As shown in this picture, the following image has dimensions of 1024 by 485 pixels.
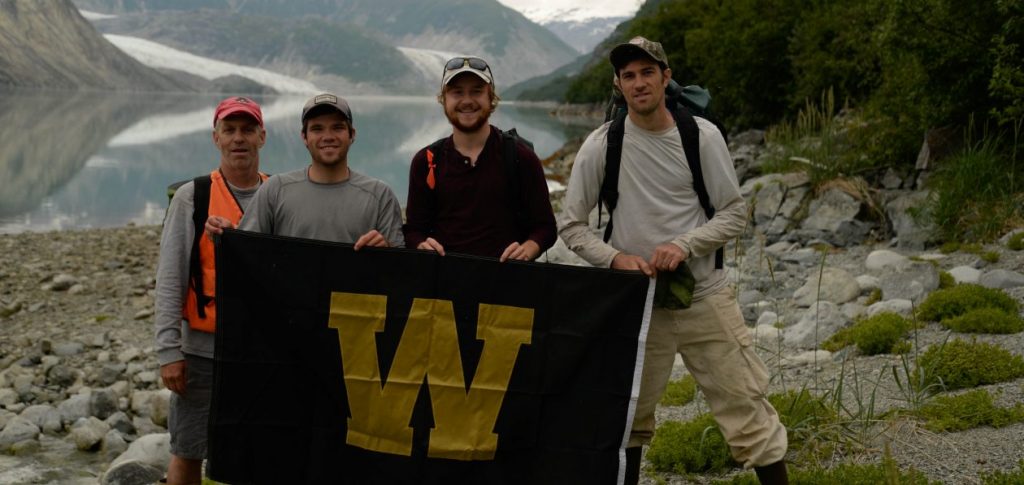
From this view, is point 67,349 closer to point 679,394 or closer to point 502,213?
point 679,394

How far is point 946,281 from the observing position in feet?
33.5

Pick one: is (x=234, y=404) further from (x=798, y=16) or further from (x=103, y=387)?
A: (x=798, y=16)

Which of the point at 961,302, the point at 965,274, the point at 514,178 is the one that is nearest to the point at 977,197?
the point at 965,274

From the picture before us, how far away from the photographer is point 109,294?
16375 mm

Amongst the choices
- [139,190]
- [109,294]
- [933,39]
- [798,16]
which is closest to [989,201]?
[933,39]

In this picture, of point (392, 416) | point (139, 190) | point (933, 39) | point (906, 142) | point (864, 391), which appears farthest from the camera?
point (139, 190)

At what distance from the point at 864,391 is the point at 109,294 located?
45.8 ft

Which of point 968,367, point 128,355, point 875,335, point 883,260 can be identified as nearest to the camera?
point 968,367

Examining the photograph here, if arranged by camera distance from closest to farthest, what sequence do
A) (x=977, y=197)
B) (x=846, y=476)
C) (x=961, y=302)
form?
(x=846, y=476)
(x=961, y=302)
(x=977, y=197)

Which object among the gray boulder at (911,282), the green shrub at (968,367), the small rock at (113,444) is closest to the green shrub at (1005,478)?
the green shrub at (968,367)

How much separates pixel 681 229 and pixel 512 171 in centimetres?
94

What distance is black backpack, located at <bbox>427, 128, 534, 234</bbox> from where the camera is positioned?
455cm

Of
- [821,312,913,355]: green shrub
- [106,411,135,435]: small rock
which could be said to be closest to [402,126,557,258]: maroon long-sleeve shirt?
[821,312,913,355]: green shrub

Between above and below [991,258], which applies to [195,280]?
above
